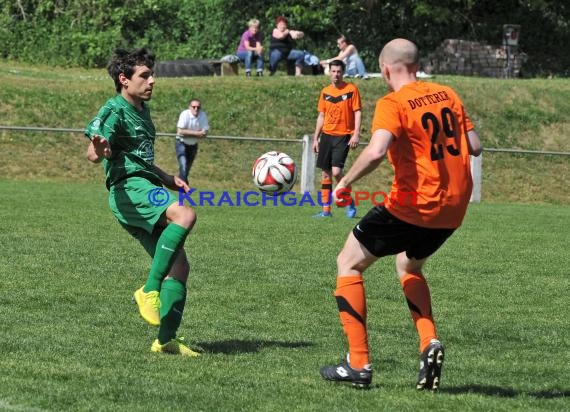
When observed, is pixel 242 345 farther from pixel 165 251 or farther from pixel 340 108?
pixel 340 108

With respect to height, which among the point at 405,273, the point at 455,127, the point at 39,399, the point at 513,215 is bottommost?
the point at 513,215

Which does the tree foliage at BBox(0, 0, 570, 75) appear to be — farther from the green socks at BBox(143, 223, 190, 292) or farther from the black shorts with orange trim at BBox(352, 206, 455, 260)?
the black shorts with orange trim at BBox(352, 206, 455, 260)

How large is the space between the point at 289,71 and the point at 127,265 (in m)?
18.4

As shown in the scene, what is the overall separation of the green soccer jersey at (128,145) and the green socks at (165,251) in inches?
18.6

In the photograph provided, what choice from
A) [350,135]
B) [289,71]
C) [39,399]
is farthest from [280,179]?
[289,71]

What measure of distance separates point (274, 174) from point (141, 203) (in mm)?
5070

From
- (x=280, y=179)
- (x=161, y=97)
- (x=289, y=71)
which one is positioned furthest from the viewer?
(x=289, y=71)

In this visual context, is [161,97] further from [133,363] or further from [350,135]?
[133,363]

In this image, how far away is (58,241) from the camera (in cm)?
1222

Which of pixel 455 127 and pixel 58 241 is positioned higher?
pixel 455 127

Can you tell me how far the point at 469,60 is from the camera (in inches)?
1233

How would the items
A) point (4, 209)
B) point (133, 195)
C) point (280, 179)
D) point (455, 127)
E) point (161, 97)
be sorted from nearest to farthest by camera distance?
point (455, 127) → point (133, 195) → point (280, 179) → point (4, 209) → point (161, 97)

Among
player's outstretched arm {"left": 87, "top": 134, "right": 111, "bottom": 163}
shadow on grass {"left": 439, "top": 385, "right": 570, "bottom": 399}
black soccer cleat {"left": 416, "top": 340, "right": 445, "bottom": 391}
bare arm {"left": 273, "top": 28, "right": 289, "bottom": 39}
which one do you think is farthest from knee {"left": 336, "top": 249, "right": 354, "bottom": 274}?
bare arm {"left": 273, "top": 28, "right": 289, "bottom": 39}

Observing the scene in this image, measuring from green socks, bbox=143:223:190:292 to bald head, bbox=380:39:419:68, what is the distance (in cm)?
170
